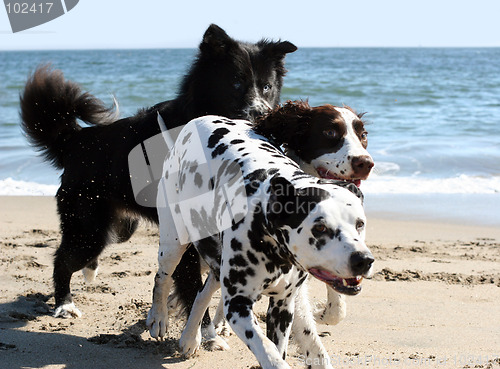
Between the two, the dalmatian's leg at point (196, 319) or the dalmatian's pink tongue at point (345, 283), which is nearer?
the dalmatian's pink tongue at point (345, 283)

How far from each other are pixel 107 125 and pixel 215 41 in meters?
1.09

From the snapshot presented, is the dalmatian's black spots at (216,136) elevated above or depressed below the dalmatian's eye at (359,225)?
above

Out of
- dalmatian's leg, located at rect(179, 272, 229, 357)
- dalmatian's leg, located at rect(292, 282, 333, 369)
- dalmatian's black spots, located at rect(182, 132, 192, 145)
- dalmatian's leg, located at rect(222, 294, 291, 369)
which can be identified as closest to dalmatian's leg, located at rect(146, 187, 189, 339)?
dalmatian's leg, located at rect(179, 272, 229, 357)

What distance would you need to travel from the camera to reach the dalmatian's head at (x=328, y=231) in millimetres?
2523

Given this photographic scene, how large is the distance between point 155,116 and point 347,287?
262 centimetres

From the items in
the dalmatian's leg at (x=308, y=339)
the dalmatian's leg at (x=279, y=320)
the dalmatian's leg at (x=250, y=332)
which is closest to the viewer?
the dalmatian's leg at (x=250, y=332)

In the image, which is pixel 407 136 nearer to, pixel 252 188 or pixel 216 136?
pixel 216 136

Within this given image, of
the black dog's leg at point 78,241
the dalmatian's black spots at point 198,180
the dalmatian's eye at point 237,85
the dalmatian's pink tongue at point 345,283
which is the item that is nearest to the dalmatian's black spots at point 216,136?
the dalmatian's black spots at point 198,180

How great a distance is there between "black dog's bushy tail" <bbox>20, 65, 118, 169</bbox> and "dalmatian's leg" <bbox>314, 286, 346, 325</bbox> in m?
2.28

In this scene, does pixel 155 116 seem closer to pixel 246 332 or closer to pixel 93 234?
pixel 93 234

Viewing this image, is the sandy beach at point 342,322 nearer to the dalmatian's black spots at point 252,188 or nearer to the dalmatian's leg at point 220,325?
the dalmatian's leg at point 220,325

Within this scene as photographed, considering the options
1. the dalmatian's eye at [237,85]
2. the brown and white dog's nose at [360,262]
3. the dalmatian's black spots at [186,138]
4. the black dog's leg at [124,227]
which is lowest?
the black dog's leg at [124,227]

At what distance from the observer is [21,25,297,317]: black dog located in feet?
15.6

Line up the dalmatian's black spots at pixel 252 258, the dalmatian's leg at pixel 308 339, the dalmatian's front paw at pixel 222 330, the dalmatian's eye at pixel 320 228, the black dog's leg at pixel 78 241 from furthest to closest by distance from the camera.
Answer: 1. the black dog's leg at pixel 78 241
2. the dalmatian's front paw at pixel 222 330
3. the dalmatian's leg at pixel 308 339
4. the dalmatian's black spots at pixel 252 258
5. the dalmatian's eye at pixel 320 228
